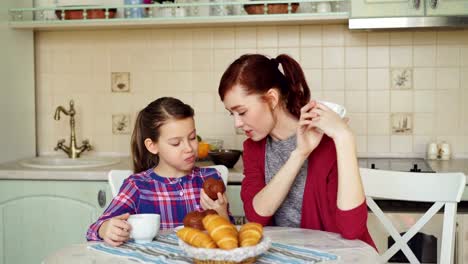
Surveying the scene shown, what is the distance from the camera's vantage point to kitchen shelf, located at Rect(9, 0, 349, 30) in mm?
2703

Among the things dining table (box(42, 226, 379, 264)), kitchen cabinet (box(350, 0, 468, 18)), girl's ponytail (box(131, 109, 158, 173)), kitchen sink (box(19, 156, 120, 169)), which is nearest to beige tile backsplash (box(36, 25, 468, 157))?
kitchen sink (box(19, 156, 120, 169))

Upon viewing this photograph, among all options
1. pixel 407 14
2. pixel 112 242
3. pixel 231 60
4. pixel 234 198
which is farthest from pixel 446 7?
pixel 112 242

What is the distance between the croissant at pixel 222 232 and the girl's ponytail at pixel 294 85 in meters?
0.62

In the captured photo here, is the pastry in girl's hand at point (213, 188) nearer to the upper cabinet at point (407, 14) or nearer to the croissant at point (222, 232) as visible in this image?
the croissant at point (222, 232)

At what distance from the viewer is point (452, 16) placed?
102 inches

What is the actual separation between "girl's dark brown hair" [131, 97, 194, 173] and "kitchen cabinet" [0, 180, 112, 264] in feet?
2.05

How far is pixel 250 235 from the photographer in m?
1.31

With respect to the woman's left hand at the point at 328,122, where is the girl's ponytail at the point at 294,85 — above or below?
above

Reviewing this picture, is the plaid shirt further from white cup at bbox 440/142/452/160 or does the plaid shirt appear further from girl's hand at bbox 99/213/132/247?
white cup at bbox 440/142/452/160

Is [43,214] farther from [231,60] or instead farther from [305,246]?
[305,246]

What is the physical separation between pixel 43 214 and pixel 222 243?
1.61 meters

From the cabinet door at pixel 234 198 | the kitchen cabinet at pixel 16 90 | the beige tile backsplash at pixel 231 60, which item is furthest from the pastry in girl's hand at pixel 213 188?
the kitchen cabinet at pixel 16 90

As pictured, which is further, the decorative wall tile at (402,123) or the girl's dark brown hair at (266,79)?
the decorative wall tile at (402,123)

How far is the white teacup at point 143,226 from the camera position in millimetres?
1522
